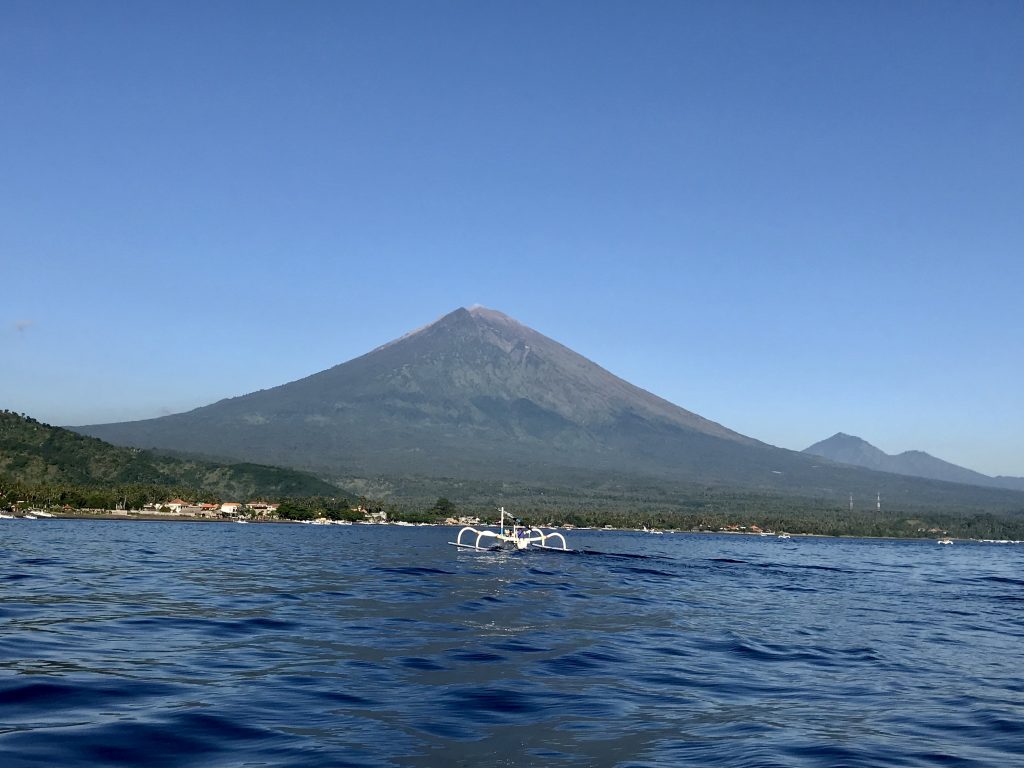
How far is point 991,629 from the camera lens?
4225 cm

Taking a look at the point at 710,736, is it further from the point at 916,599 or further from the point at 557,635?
the point at 916,599

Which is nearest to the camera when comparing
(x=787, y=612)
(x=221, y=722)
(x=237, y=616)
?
(x=221, y=722)

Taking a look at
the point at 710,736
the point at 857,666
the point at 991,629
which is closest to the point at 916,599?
the point at 991,629

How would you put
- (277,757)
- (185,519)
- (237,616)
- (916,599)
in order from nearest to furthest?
1. (277,757)
2. (237,616)
3. (916,599)
4. (185,519)

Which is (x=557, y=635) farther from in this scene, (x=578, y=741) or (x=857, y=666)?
(x=578, y=741)

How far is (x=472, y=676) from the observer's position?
23125 millimetres

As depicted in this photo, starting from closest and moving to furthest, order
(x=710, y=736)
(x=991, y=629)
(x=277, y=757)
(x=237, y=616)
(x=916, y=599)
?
(x=277, y=757) < (x=710, y=736) < (x=237, y=616) < (x=991, y=629) < (x=916, y=599)

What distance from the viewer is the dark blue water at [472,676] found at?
16.0m

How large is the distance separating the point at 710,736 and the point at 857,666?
13136 mm

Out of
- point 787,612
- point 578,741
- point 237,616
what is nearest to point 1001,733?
point 578,741

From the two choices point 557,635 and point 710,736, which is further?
point 557,635

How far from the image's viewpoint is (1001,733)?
19344mm

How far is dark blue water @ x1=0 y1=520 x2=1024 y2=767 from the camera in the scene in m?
16.0

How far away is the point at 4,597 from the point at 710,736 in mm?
26837
